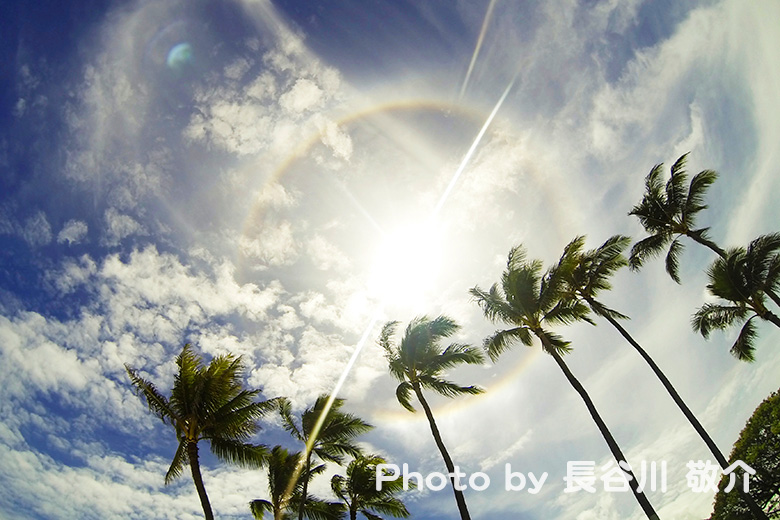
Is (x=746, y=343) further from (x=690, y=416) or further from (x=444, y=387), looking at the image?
(x=444, y=387)

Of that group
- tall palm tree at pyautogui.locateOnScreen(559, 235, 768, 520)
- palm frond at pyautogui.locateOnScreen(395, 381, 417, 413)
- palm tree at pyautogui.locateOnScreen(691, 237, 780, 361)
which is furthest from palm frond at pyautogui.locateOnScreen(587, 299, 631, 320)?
palm frond at pyautogui.locateOnScreen(395, 381, 417, 413)

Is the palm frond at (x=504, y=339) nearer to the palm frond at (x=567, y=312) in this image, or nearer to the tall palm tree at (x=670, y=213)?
the palm frond at (x=567, y=312)

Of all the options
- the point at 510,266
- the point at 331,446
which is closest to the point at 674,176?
the point at 510,266

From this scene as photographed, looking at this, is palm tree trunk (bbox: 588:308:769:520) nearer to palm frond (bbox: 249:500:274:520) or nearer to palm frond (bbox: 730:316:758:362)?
palm frond (bbox: 730:316:758:362)

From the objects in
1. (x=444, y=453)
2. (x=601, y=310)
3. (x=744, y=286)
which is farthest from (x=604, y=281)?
(x=444, y=453)

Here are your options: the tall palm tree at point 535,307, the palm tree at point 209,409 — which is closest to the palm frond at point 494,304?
the tall palm tree at point 535,307
